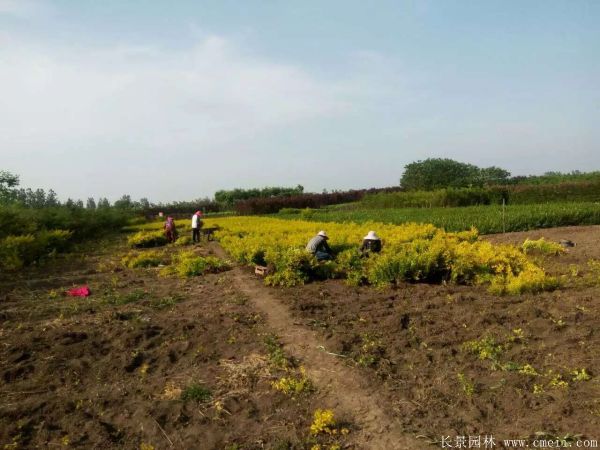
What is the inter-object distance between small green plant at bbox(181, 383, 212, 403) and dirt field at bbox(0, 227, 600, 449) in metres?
0.01

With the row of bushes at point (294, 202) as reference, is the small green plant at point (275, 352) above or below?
below

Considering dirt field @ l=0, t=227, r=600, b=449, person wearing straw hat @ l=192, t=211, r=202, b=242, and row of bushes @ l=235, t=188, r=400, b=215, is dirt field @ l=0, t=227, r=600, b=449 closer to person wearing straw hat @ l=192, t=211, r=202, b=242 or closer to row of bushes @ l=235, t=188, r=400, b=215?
person wearing straw hat @ l=192, t=211, r=202, b=242

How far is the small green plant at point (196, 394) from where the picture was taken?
4.40 meters

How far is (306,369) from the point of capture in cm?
495

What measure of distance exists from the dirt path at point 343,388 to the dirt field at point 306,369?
0.02 meters

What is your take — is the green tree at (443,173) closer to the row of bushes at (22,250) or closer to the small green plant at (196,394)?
the row of bushes at (22,250)

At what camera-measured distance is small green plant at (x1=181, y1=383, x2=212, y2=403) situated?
4402 millimetres

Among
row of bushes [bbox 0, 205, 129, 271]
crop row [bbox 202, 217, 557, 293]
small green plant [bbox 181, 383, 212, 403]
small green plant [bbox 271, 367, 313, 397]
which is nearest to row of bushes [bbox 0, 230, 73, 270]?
row of bushes [bbox 0, 205, 129, 271]

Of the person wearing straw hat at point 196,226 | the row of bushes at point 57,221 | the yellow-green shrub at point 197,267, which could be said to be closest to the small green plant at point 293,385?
the yellow-green shrub at point 197,267

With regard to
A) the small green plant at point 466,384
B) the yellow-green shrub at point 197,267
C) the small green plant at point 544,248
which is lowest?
the small green plant at point 466,384

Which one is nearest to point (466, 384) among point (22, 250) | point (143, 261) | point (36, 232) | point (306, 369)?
point (306, 369)

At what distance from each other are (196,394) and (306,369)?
3.89 ft

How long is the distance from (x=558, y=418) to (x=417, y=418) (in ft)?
3.59

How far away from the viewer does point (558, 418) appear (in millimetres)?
3666
